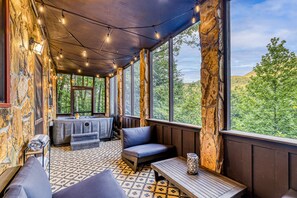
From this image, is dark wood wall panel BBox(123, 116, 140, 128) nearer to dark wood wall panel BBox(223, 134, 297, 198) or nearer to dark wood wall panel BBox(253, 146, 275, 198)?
dark wood wall panel BBox(223, 134, 297, 198)

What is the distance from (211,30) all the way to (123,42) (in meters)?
2.44

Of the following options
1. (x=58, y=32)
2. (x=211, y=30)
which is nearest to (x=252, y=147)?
(x=211, y=30)

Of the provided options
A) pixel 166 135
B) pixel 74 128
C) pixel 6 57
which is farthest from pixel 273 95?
pixel 74 128

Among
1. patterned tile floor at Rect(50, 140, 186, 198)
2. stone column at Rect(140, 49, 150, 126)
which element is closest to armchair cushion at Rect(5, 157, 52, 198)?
patterned tile floor at Rect(50, 140, 186, 198)

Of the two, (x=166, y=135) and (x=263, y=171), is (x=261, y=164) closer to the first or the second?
(x=263, y=171)

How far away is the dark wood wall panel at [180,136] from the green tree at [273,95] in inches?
34.1

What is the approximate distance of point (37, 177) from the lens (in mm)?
1189

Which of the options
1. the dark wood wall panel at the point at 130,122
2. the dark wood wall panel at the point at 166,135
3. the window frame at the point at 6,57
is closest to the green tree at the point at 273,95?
the dark wood wall panel at the point at 166,135

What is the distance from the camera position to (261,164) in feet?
6.18

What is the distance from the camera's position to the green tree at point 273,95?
1762 millimetres

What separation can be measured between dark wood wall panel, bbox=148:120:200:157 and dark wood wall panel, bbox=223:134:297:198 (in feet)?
2.05

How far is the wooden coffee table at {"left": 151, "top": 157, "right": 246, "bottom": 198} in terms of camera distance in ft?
5.62

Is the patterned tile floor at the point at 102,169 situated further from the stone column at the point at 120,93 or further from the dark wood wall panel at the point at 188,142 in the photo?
the stone column at the point at 120,93

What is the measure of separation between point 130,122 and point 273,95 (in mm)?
4342
